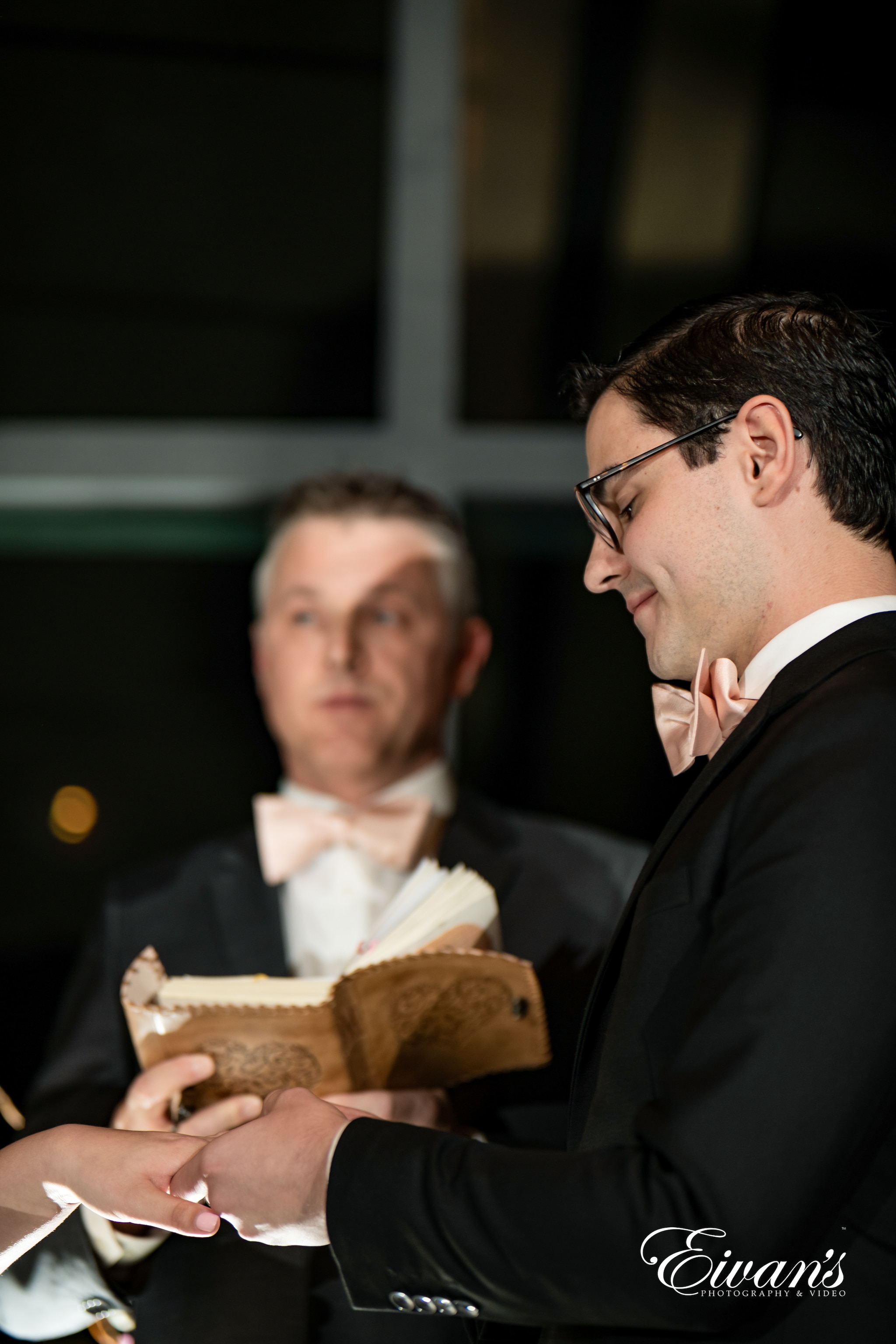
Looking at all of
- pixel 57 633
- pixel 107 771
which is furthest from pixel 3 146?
pixel 107 771

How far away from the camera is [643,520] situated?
103 centimetres

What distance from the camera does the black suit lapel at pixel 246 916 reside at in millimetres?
1745

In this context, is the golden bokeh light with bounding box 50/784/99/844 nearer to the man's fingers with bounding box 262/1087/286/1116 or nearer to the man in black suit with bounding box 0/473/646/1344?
the man in black suit with bounding box 0/473/646/1344

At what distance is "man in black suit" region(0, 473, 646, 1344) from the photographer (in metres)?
1.39

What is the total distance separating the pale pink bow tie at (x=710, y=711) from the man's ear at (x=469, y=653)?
37.7 inches

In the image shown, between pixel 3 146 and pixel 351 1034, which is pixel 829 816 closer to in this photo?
pixel 351 1034

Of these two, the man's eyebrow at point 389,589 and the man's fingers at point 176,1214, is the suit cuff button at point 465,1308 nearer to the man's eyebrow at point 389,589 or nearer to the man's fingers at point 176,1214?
the man's fingers at point 176,1214

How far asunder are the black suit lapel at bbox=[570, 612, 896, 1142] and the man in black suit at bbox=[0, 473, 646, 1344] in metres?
0.49

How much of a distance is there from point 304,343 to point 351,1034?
189 cm

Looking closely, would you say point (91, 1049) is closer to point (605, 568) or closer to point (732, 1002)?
point (605, 568)

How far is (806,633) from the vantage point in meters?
0.95

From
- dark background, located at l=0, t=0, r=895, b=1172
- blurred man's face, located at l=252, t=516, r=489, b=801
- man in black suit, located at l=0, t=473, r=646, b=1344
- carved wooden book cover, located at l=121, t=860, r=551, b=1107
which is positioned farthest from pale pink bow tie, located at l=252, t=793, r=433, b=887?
dark background, located at l=0, t=0, r=895, b=1172

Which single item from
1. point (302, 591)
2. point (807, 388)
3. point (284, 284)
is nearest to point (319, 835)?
point (302, 591)

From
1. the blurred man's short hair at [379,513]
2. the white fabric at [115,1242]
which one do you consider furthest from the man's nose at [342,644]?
the white fabric at [115,1242]
